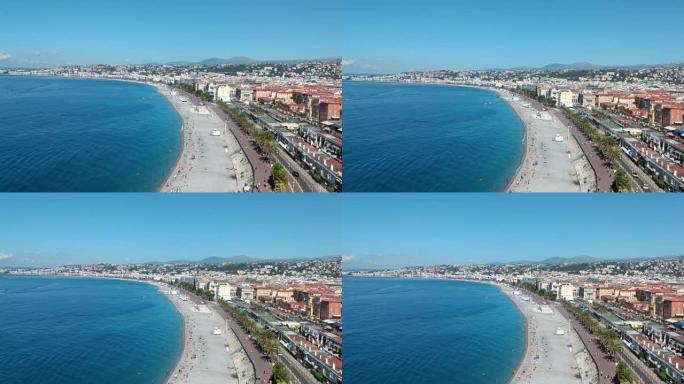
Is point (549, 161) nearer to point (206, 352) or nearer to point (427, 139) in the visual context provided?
point (427, 139)

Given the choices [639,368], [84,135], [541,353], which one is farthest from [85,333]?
[639,368]

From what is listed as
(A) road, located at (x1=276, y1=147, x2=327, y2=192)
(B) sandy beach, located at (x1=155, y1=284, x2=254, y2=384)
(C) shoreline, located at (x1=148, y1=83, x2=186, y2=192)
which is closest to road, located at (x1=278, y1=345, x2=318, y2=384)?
(B) sandy beach, located at (x1=155, y1=284, x2=254, y2=384)

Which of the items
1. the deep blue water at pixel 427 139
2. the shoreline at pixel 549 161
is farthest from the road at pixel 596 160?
the deep blue water at pixel 427 139

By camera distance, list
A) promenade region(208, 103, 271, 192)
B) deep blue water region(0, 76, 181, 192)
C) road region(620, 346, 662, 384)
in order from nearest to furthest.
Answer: deep blue water region(0, 76, 181, 192), promenade region(208, 103, 271, 192), road region(620, 346, 662, 384)

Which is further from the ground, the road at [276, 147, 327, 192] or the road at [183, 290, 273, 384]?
the road at [276, 147, 327, 192]

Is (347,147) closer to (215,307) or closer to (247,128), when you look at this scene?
(247,128)

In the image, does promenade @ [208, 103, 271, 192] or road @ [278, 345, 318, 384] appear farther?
road @ [278, 345, 318, 384]

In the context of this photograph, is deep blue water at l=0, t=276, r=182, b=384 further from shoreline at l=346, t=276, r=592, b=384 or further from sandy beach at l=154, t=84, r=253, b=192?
shoreline at l=346, t=276, r=592, b=384
